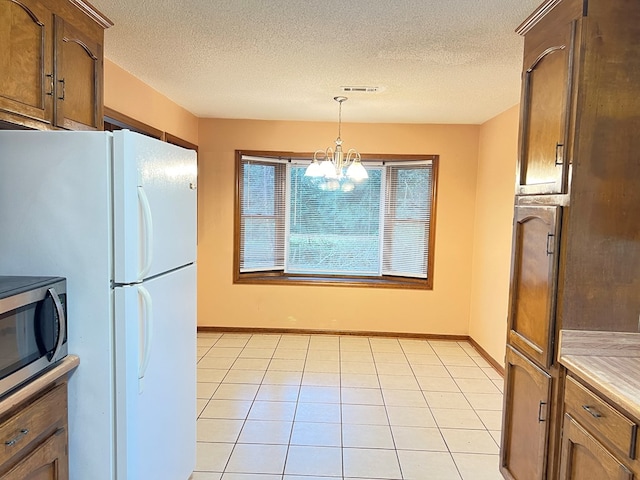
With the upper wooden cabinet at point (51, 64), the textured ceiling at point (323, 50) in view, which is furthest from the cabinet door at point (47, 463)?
the textured ceiling at point (323, 50)

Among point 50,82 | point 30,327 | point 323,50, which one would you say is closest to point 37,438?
point 30,327

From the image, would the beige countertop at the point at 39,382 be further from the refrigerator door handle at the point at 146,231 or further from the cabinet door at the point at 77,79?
the cabinet door at the point at 77,79

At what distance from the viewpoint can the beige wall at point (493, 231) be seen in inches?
152

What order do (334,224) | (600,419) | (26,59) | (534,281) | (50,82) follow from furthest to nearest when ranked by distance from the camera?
(334,224)
(534,281)
(50,82)
(26,59)
(600,419)

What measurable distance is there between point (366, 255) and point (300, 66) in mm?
2687

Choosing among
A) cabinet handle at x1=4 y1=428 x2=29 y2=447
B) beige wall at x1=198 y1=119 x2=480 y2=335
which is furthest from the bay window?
cabinet handle at x1=4 y1=428 x2=29 y2=447

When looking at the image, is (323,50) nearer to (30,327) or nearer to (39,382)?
(30,327)

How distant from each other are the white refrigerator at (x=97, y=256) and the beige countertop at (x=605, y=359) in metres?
1.62

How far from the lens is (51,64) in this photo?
1861 millimetres

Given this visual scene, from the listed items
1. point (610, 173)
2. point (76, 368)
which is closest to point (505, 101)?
point (610, 173)

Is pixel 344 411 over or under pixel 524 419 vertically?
under

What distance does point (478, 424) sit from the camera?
9.95 feet

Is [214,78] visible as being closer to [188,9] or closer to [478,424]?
[188,9]

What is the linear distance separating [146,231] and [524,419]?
186 centimetres
